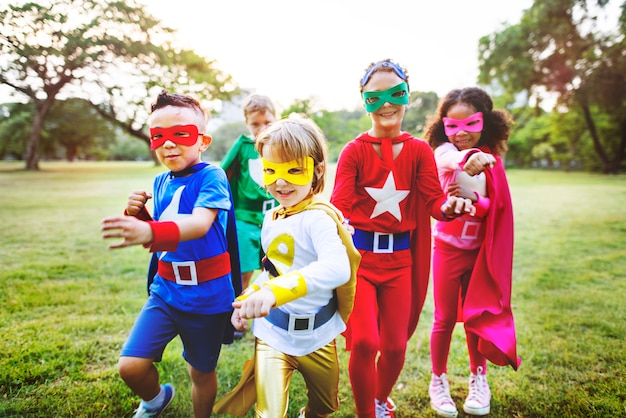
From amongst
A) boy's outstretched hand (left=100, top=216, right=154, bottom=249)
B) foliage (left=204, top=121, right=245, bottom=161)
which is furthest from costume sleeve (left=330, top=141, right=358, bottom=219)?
foliage (left=204, top=121, right=245, bottom=161)

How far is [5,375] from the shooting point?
2941mm

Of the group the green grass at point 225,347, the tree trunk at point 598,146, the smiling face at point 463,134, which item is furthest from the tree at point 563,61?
the smiling face at point 463,134

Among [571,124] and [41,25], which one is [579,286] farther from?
[571,124]

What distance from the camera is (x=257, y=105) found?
12.7 ft

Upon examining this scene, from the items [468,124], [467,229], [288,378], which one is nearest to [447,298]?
[467,229]

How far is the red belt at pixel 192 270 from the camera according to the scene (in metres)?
2.21

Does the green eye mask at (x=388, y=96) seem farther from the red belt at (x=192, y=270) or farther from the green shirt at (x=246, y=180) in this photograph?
the green shirt at (x=246, y=180)

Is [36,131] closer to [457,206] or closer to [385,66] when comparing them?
[385,66]

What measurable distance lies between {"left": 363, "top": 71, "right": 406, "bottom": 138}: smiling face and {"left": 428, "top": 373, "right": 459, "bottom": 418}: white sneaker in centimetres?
187

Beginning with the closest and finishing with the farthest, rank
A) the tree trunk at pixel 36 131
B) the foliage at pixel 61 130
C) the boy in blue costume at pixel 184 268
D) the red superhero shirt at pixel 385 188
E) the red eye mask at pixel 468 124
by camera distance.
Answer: the boy in blue costume at pixel 184 268, the red superhero shirt at pixel 385 188, the red eye mask at pixel 468 124, the tree trunk at pixel 36 131, the foliage at pixel 61 130

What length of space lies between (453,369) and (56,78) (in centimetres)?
721

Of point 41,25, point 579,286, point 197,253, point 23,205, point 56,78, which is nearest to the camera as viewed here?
point 197,253

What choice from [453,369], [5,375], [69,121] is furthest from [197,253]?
[69,121]

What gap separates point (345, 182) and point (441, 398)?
1.75 m
